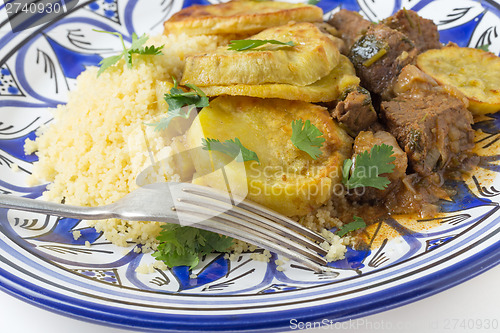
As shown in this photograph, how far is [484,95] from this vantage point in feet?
13.2

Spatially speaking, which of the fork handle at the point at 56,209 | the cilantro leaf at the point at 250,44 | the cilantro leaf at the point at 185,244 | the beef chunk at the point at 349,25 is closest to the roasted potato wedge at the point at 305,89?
the cilantro leaf at the point at 250,44

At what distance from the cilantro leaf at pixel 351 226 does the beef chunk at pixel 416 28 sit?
6.19 feet

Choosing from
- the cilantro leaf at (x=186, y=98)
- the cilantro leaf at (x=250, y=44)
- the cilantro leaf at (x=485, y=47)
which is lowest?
the cilantro leaf at (x=485, y=47)

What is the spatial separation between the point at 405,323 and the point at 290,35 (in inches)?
86.4

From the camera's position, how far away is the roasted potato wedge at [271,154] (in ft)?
10.8

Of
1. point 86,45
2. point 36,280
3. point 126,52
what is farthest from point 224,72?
point 86,45

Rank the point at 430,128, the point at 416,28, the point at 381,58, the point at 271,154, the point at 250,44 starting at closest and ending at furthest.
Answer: the point at 271,154 → the point at 430,128 → the point at 250,44 → the point at 381,58 → the point at 416,28

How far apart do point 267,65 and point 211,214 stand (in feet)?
3.67

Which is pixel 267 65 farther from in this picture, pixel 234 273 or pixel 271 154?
pixel 234 273

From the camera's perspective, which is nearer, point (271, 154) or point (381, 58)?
point (271, 154)

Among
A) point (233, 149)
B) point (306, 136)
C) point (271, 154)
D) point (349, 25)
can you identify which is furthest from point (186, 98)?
point (349, 25)

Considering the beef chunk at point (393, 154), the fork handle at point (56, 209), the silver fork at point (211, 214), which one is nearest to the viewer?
the silver fork at point (211, 214)

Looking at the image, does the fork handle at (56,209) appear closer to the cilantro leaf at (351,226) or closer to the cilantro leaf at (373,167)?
the cilantro leaf at (351,226)

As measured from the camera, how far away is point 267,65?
3.49 m
